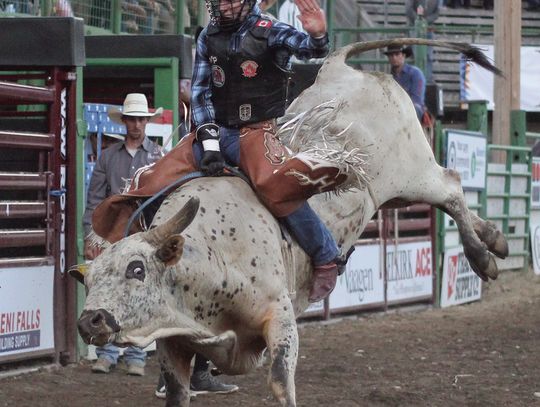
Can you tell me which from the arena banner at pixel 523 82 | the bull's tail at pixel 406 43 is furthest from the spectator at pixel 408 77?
the arena banner at pixel 523 82

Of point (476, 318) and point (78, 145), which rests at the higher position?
point (78, 145)

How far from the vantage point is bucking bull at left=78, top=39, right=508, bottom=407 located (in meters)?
4.84

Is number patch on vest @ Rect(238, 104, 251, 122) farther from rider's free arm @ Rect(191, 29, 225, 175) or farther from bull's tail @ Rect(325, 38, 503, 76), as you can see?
bull's tail @ Rect(325, 38, 503, 76)

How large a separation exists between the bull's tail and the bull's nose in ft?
9.59

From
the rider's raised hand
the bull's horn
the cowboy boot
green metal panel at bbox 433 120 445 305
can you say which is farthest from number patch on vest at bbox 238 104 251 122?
green metal panel at bbox 433 120 445 305

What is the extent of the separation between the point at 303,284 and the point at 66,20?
111 inches

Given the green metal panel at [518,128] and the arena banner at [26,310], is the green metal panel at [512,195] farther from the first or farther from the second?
the arena banner at [26,310]

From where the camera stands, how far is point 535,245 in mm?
15523

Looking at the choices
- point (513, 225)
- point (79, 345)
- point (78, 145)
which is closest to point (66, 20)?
point (78, 145)

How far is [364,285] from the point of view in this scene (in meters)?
11.3

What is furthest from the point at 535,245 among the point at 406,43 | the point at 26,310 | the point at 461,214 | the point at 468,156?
the point at 26,310

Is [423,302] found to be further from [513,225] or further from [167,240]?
[167,240]

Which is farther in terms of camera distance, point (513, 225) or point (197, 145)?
point (513, 225)

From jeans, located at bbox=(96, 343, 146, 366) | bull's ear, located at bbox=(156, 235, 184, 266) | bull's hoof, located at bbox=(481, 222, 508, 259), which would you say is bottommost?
jeans, located at bbox=(96, 343, 146, 366)
